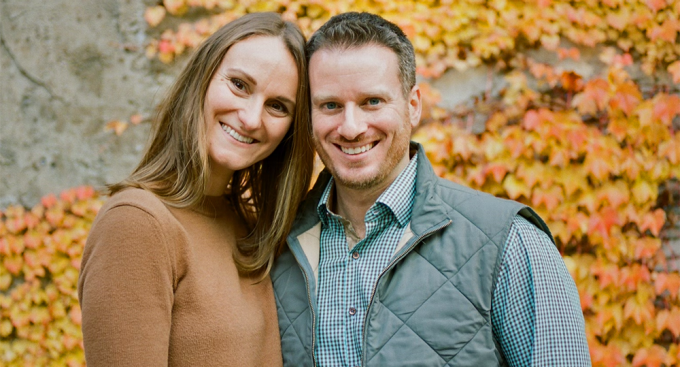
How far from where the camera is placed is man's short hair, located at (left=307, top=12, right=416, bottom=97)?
2.02 m

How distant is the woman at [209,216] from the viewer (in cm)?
146

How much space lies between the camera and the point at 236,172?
91.1 inches

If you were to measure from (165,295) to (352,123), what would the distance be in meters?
0.86

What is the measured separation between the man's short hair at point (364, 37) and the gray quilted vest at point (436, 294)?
0.47m

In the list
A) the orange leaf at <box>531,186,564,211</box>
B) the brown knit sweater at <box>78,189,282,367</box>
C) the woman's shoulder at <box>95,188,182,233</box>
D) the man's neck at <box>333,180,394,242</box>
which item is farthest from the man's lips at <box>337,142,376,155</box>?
the orange leaf at <box>531,186,564,211</box>

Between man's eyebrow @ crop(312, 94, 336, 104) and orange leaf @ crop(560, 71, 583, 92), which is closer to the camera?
man's eyebrow @ crop(312, 94, 336, 104)

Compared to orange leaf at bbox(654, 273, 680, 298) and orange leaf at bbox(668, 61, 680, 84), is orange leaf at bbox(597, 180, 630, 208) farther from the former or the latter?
orange leaf at bbox(668, 61, 680, 84)

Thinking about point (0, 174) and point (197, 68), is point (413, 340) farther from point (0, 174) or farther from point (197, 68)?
point (0, 174)

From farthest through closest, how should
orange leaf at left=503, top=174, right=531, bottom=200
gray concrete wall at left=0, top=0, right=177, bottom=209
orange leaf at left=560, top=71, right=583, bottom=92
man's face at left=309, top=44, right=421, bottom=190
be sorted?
1. gray concrete wall at left=0, top=0, right=177, bottom=209
2. orange leaf at left=560, top=71, right=583, bottom=92
3. orange leaf at left=503, top=174, right=531, bottom=200
4. man's face at left=309, top=44, right=421, bottom=190

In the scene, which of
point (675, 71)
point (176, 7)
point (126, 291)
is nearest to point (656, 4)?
point (675, 71)

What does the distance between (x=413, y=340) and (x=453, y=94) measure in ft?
7.13

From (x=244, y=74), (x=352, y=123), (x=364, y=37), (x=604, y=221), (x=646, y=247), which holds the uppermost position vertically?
(x=364, y=37)

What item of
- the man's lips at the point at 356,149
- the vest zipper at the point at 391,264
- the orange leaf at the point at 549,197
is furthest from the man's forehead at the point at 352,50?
the orange leaf at the point at 549,197

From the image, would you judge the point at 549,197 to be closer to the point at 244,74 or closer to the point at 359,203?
the point at 359,203
